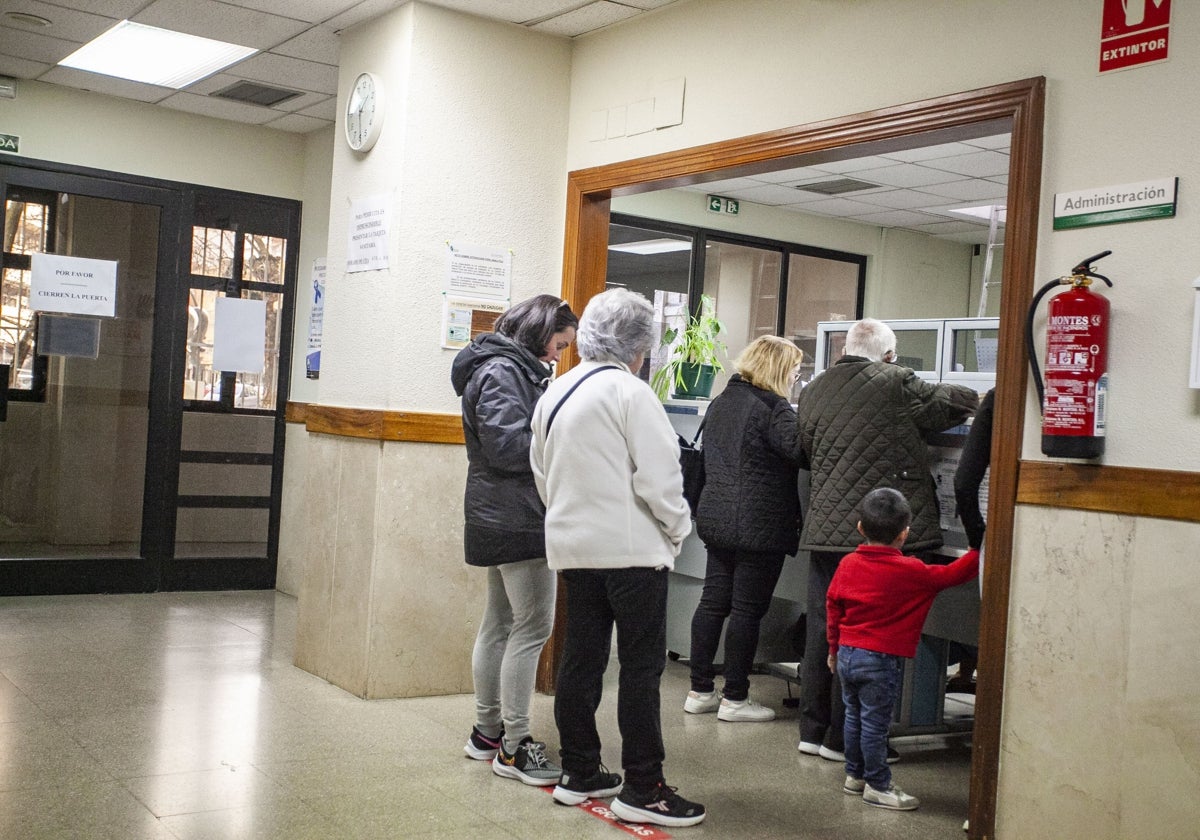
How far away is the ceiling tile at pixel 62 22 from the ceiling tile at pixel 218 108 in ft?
2.90

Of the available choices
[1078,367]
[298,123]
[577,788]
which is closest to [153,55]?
[298,123]

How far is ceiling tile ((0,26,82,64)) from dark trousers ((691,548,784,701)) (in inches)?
147

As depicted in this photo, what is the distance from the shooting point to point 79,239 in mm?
6152

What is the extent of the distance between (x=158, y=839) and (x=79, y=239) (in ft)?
13.9

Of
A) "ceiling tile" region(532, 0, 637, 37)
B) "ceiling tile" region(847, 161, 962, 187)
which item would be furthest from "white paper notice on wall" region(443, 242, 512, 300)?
"ceiling tile" region(847, 161, 962, 187)

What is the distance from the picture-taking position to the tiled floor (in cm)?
296

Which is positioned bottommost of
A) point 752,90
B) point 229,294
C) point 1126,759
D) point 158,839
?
point 158,839

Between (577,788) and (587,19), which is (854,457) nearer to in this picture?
(577,788)

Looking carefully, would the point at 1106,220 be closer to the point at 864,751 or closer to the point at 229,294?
the point at 864,751

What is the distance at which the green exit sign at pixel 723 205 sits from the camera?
8.03 metres

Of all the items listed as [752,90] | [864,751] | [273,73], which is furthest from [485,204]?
[864,751]

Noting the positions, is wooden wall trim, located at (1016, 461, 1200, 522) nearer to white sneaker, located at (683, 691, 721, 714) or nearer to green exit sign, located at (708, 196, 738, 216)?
white sneaker, located at (683, 691, 721, 714)

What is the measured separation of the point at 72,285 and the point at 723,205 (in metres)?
4.17

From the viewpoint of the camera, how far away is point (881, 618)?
11.0 feet
